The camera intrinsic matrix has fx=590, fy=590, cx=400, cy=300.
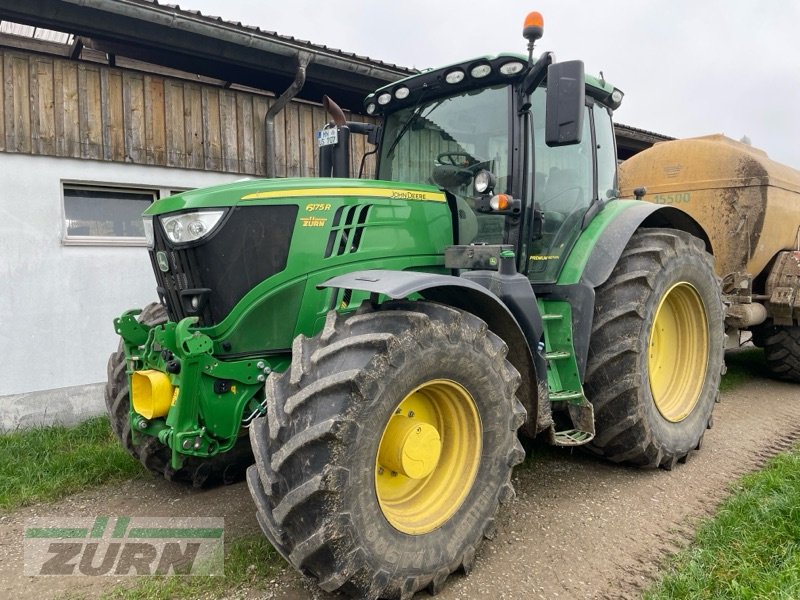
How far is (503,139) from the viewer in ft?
11.3

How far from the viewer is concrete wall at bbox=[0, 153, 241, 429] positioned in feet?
15.2

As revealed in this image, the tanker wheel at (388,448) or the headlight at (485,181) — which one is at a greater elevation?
the headlight at (485,181)

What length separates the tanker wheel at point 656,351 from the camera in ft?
11.6

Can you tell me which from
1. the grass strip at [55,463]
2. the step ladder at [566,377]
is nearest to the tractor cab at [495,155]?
the step ladder at [566,377]

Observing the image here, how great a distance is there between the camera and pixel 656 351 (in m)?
4.20

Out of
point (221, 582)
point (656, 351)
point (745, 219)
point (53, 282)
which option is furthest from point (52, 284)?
point (745, 219)

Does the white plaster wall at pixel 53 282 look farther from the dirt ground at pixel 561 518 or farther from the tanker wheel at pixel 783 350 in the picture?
the tanker wheel at pixel 783 350

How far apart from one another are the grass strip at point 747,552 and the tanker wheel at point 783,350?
10.4 feet

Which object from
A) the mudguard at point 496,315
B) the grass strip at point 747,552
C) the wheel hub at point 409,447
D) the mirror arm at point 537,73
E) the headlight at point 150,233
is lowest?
the grass strip at point 747,552

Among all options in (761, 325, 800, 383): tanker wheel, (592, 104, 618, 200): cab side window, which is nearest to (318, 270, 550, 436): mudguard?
(592, 104, 618, 200): cab side window

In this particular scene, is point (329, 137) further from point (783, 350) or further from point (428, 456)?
point (783, 350)

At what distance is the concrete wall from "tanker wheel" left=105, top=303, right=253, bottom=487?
1.64 meters

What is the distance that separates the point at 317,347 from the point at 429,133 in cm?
190

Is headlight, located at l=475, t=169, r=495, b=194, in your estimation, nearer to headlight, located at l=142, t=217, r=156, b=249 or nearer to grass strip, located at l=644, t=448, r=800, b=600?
headlight, located at l=142, t=217, r=156, b=249
